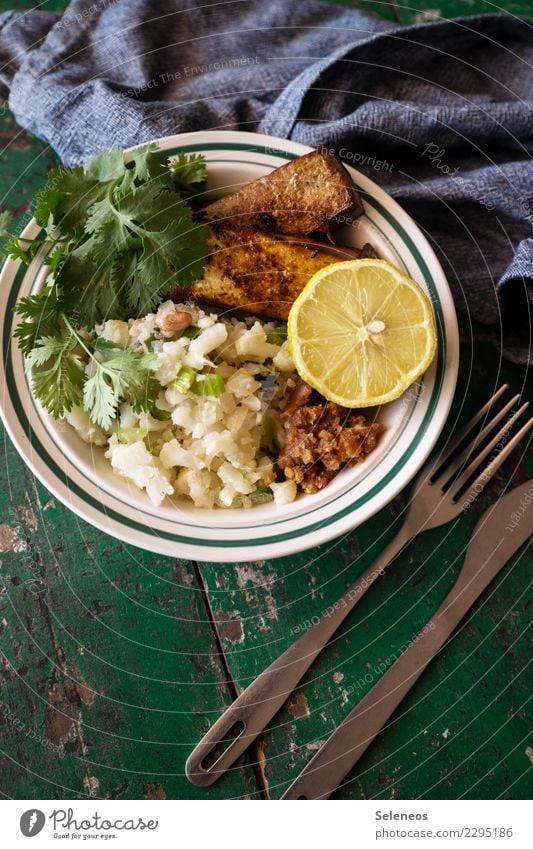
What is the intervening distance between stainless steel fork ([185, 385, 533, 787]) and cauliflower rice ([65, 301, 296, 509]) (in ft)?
2.03

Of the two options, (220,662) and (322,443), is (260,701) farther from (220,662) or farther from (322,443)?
(322,443)

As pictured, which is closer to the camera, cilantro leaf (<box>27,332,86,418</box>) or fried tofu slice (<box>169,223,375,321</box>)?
cilantro leaf (<box>27,332,86,418</box>)

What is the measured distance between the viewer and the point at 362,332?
2.81 metres

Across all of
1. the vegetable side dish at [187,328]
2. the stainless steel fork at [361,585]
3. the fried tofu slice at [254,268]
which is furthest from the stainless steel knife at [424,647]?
the fried tofu slice at [254,268]

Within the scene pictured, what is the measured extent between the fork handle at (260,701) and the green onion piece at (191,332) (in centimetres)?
122

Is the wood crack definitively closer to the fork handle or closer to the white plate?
the fork handle

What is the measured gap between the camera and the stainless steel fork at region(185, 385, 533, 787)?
3086 millimetres

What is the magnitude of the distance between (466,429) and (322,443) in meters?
0.75

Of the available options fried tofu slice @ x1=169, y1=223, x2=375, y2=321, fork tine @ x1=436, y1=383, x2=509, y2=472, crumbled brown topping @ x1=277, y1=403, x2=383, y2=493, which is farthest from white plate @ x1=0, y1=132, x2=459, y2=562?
fork tine @ x1=436, y1=383, x2=509, y2=472

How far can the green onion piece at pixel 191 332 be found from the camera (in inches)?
116

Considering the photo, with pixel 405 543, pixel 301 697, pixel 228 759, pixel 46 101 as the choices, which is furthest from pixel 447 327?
pixel 46 101

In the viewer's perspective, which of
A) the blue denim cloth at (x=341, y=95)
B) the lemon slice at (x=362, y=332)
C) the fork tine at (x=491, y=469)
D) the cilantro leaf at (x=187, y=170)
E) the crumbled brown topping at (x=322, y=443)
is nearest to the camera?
the lemon slice at (x=362, y=332)

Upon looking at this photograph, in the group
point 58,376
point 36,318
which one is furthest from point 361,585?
point 36,318

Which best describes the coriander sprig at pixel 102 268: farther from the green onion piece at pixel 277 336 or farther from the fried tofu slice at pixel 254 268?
the green onion piece at pixel 277 336
